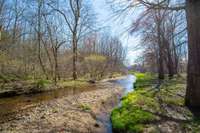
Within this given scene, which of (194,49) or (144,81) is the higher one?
(194,49)

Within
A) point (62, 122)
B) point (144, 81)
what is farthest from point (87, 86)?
point (62, 122)

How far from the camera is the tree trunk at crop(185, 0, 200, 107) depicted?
8531 millimetres

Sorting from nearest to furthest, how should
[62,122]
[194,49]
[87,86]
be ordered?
[62,122]
[194,49]
[87,86]

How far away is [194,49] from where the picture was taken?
340 inches

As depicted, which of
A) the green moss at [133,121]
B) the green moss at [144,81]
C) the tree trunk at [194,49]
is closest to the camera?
the green moss at [133,121]

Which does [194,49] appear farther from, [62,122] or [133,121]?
[62,122]

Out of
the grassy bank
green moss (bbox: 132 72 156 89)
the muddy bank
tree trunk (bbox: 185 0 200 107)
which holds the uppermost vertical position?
tree trunk (bbox: 185 0 200 107)

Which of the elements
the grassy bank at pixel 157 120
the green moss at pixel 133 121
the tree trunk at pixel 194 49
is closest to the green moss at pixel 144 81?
the grassy bank at pixel 157 120

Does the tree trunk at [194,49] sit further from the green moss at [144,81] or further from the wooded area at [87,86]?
the green moss at [144,81]

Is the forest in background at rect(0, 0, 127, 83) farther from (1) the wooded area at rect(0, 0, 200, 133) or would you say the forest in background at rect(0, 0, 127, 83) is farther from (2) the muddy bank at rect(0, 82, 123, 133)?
(2) the muddy bank at rect(0, 82, 123, 133)

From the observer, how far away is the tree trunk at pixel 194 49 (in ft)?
28.0

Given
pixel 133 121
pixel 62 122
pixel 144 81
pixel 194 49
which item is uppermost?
pixel 194 49

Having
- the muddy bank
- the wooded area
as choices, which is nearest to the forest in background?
the wooded area

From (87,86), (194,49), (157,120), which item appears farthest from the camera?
(87,86)
